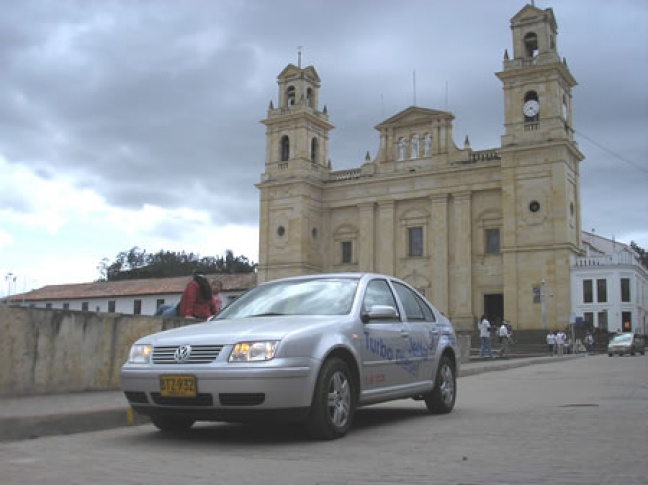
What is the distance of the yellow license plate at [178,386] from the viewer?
18.5ft

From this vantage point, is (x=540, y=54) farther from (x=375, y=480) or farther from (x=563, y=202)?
(x=375, y=480)

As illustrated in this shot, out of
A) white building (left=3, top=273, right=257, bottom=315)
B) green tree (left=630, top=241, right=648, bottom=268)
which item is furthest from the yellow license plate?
green tree (left=630, top=241, right=648, bottom=268)

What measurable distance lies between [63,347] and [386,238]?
138 ft

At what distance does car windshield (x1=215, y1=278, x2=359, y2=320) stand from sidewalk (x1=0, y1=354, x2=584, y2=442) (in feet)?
4.65

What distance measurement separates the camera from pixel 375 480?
4.21 m

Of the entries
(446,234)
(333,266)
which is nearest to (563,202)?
(446,234)

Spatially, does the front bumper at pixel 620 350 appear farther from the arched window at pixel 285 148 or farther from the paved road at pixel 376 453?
the arched window at pixel 285 148

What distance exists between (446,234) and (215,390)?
43354 mm

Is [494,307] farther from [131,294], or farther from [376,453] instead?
[376,453]

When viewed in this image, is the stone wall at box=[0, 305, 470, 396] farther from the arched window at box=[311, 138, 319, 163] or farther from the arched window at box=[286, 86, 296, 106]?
the arched window at box=[286, 86, 296, 106]

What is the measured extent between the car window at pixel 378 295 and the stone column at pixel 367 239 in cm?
4307

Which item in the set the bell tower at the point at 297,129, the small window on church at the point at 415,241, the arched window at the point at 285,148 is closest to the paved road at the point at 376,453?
the small window on church at the point at 415,241

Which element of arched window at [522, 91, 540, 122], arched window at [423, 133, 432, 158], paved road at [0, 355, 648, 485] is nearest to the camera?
paved road at [0, 355, 648, 485]

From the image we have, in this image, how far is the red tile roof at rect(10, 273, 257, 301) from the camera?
59.1m
